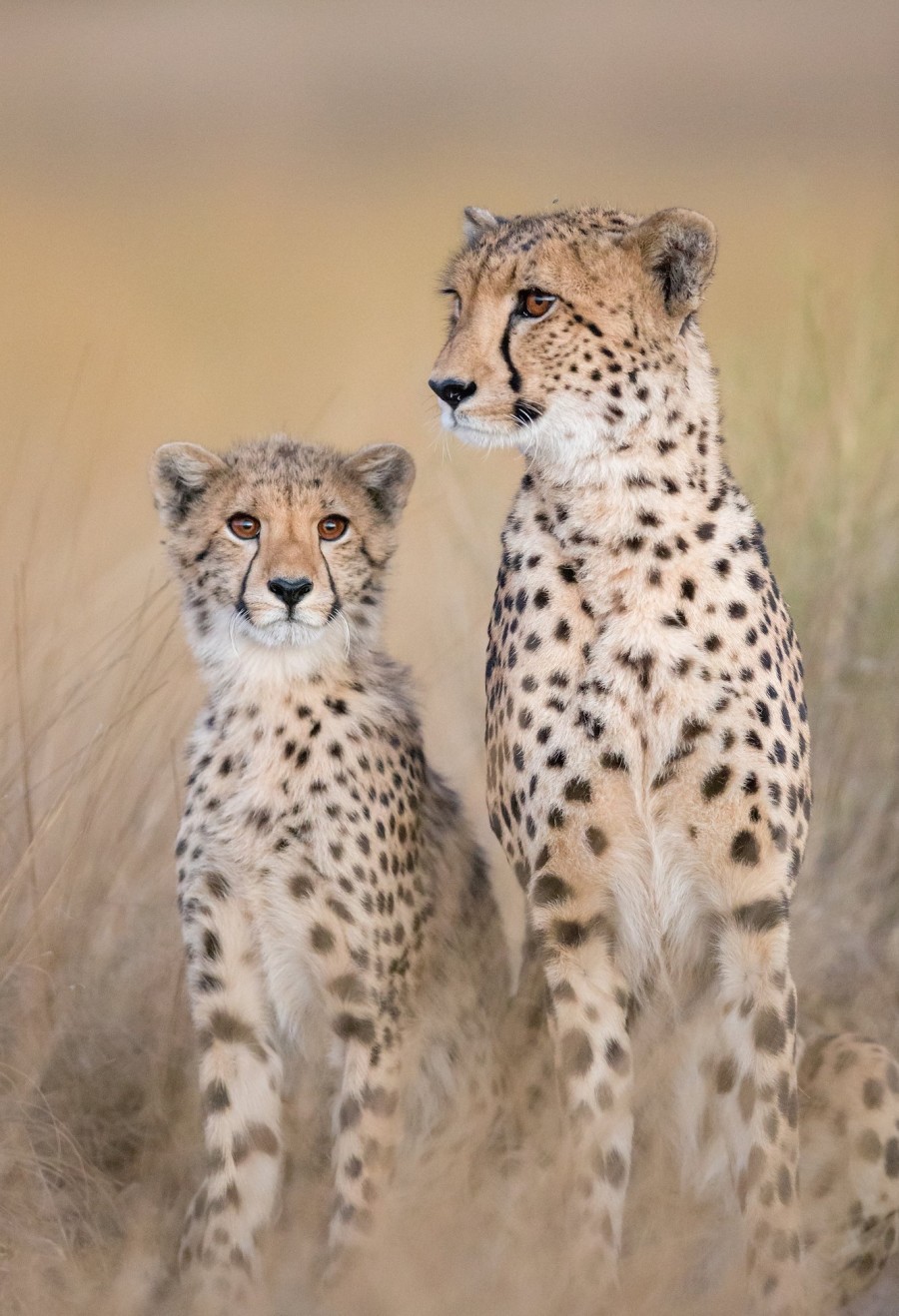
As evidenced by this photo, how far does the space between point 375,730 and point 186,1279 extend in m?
0.97

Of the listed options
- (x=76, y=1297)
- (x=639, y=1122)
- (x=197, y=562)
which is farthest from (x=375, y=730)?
(x=76, y=1297)

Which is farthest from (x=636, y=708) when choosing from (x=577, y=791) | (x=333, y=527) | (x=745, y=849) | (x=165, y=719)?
(x=165, y=719)

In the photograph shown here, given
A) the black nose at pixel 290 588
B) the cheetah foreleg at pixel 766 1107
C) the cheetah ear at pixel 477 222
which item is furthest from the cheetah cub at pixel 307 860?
the cheetah foreleg at pixel 766 1107

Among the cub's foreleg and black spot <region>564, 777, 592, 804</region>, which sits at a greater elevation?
black spot <region>564, 777, 592, 804</region>

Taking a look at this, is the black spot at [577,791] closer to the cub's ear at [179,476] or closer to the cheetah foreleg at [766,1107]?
the cheetah foreleg at [766,1107]

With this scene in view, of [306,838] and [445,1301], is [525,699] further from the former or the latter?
[445,1301]

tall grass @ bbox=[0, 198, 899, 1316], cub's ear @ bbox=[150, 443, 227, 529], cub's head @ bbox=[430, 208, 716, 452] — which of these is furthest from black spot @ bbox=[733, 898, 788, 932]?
cub's ear @ bbox=[150, 443, 227, 529]

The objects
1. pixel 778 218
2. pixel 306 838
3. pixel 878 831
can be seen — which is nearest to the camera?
pixel 306 838

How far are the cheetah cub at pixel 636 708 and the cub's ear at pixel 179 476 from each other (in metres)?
0.58

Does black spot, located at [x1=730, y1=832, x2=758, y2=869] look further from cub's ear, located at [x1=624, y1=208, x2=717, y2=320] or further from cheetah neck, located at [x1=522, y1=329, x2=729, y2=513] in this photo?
cub's ear, located at [x1=624, y1=208, x2=717, y2=320]

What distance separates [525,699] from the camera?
280cm

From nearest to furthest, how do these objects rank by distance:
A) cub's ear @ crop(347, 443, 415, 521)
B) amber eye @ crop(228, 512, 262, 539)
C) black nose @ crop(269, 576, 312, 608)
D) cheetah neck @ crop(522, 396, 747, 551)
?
1. cheetah neck @ crop(522, 396, 747, 551)
2. black nose @ crop(269, 576, 312, 608)
3. amber eye @ crop(228, 512, 262, 539)
4. cub's ear @ crop(347, 443, 415, 521)

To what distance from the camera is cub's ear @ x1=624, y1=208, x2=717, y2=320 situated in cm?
270

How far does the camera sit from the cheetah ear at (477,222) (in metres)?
3.06
